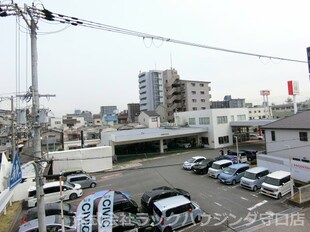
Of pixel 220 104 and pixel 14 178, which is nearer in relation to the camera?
pixel 14 178

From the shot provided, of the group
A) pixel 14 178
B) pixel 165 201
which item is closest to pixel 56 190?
pixel 165 201

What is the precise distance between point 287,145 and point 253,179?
6.46 metres

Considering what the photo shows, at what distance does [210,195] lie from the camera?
14.8 m

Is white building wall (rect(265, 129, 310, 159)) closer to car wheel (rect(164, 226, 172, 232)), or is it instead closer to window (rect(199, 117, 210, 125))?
window (rect(199, 117, 210, 125))

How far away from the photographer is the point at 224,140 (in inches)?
1380

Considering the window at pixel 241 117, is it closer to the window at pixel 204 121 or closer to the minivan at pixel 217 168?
the window at pixel 204 121

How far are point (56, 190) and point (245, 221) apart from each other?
12681 millimetres

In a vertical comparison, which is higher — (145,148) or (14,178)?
(14,178)

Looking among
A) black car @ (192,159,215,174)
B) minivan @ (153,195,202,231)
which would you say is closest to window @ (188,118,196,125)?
black car @ (192,159,215,174)

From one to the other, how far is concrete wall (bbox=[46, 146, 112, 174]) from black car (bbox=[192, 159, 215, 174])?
871 cm

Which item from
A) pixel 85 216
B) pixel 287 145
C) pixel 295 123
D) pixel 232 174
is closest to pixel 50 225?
pixel 85 216

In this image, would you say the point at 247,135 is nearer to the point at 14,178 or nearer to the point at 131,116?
the point at 14,178

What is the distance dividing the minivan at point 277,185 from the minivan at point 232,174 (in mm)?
2435

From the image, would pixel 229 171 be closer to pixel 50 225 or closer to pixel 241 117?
pixel 50 225
